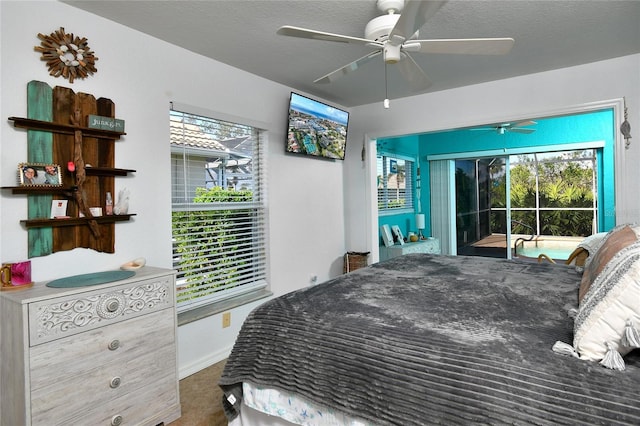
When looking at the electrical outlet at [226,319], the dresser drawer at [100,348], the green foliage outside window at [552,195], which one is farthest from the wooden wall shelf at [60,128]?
the green foliage outside window at [552,195]

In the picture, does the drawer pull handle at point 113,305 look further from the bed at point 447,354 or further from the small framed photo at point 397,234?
the small framed photo at point 397,234

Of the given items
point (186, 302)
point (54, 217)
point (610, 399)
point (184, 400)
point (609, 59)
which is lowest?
point (184, 400)

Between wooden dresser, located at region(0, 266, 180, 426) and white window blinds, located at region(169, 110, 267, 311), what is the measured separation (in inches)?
28.7

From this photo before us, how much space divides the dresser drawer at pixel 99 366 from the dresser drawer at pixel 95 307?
4 cm

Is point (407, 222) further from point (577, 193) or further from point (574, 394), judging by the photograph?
point (574, 394)

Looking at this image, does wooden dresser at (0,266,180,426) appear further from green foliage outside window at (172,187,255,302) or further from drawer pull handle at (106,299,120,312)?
green foliage outside window at (172,187,255,302)

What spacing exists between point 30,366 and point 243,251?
6.30ft

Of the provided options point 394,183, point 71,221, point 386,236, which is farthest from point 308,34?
point 394,183

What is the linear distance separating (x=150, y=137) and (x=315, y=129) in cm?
185

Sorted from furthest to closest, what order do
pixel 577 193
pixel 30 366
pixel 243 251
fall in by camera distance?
pixel 577 193 < pixel 243 251 < pixel 30 366

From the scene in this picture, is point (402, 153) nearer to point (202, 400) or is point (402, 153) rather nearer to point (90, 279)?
point (202, 400)

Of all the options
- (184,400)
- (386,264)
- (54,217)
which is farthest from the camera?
(386,264)

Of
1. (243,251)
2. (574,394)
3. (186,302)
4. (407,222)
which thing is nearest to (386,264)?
(243,251)

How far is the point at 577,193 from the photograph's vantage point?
240 inches
